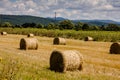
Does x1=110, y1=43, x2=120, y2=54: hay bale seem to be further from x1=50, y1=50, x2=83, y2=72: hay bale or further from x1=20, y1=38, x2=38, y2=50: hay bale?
x1=50, y1=50, x2=83, y2=72: hay bale

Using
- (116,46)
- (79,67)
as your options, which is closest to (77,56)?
(79,67)

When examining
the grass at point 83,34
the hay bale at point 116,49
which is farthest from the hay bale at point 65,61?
the grass at point 83,34

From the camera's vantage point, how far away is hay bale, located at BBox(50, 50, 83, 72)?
15645mm

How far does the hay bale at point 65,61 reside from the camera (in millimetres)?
15645

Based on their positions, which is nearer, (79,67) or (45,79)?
(45,79)

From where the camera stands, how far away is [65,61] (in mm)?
15602

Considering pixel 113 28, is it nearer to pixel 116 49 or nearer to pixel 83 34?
pixel 83 34

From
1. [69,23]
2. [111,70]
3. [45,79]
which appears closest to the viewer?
[45,79]

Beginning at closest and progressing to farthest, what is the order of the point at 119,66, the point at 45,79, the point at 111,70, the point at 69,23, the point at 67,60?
the point at 45,79 → the point at 67,60 → the point at 111,70 → the point at 119,66 → the point at 69,23

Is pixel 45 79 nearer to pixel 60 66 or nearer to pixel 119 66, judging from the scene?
pixel 60 66

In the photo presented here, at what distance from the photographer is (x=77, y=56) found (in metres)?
16.3

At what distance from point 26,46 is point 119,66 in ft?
37.1

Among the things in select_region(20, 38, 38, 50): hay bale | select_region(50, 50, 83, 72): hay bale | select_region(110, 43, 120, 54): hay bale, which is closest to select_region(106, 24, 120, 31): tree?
select_region(110, 43, 120, 54): hay bale

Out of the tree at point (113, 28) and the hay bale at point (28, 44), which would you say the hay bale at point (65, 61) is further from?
the tree at point (113, 28)
